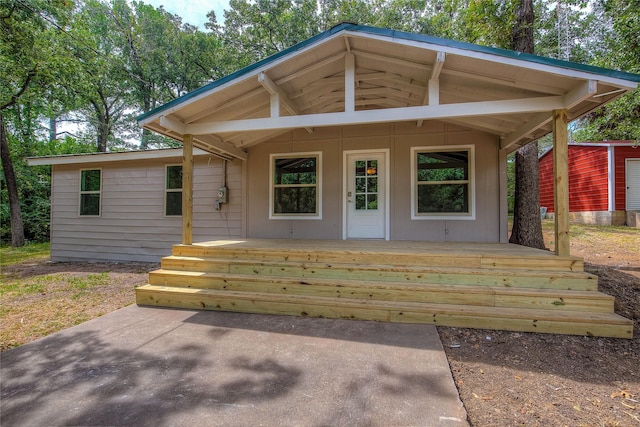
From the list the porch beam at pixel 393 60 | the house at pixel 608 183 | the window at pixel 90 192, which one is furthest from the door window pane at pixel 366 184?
the house at pixel 608 183

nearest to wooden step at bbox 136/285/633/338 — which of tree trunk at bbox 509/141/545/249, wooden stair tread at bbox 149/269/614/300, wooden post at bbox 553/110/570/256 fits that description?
wooden stair tread at bbox 149/269/614/300

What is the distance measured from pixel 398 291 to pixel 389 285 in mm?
116

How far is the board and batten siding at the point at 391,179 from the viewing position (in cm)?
523

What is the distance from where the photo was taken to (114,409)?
1819 millimetres

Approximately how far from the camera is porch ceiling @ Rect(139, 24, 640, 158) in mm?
3238

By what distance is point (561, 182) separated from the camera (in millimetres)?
3367

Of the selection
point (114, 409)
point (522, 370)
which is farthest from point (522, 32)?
point (114, 409)

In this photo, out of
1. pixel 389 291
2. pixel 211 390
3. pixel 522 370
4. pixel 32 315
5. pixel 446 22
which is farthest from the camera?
pixel 446 22

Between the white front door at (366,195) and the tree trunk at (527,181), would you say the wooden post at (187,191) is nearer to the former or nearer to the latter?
the white front door at (366,195)

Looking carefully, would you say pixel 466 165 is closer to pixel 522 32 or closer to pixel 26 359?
pixel 522 32

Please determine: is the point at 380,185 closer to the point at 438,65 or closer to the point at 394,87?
the point at 394,87

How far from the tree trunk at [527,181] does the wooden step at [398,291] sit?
3.01 metres

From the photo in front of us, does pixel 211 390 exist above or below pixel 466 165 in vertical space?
below

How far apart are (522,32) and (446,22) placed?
6527mm
